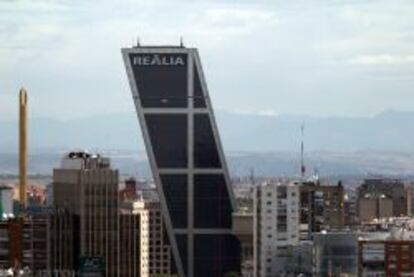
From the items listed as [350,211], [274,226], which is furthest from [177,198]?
[350,211]

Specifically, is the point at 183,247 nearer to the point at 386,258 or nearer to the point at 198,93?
the point at 198,93

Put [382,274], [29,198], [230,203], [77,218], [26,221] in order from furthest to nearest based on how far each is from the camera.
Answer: [29,198]
[230,203]
[26,221]
[77,218]
[382,274]

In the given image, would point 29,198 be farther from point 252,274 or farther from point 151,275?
point 252,274

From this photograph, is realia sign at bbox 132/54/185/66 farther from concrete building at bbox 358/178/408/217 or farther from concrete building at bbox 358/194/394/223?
concrete building at bbox 358/178/408/217

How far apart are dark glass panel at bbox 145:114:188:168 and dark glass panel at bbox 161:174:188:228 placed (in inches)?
30.4

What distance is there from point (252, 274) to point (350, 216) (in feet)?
102

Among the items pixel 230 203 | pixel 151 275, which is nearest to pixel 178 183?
pixel 230 203

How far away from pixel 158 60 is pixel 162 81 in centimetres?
113

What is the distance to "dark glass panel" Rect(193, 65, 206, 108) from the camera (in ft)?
288

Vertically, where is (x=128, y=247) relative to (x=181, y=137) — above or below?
below

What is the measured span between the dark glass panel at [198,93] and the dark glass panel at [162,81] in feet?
1.62

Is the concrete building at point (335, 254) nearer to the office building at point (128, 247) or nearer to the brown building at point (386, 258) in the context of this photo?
the brown building at point (386, 258)

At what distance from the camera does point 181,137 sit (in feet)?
290

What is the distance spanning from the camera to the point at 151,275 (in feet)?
258
